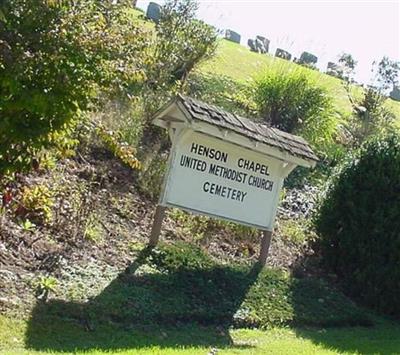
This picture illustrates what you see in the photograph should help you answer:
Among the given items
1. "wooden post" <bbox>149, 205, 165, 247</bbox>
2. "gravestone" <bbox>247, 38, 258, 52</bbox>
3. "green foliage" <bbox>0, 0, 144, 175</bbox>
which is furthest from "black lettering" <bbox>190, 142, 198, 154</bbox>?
"gravestone" <bbox>247, 38, 258, 52</bbox>

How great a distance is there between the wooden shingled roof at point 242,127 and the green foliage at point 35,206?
6.08ft

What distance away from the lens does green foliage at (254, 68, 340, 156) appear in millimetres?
15828


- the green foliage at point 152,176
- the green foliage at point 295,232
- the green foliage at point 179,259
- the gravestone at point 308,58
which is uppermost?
the gravestone at point 308,58

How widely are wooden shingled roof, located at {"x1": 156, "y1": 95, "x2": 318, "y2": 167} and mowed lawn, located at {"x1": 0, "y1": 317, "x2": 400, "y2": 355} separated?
239cm

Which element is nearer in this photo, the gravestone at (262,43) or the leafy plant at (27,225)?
the leafy plant at (27,225)

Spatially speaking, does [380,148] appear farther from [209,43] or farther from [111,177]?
[209,43]

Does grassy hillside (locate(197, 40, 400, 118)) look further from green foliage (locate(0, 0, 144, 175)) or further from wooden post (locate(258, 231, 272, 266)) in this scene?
green foliage (locate(0, 0, 144, 175))

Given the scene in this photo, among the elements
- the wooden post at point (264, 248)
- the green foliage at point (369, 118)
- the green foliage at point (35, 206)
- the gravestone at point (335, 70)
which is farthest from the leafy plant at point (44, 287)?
the gravestone at point (335, 70)

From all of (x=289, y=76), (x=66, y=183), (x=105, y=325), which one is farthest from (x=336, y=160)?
(x=105, y=325)

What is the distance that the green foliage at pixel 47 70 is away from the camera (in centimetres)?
608

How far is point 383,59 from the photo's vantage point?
2069 centimetres

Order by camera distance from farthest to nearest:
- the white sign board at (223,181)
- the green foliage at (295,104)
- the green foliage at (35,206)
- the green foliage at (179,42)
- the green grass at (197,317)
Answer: the green foliage at (295,104), the green foliage at (179,42), the white sign board at (223,181), the green foliage at (35,206), the green grass at (197,317)

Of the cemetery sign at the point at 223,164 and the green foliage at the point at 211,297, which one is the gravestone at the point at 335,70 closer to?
the cemetery sign at the point at 223,164

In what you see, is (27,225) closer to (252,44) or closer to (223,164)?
(223,164)
